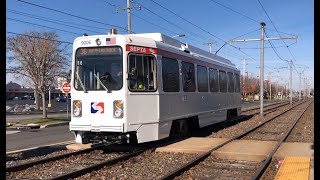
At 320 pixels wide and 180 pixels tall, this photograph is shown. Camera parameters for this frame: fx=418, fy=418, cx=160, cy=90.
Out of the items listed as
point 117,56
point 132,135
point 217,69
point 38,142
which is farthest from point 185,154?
point 217,69

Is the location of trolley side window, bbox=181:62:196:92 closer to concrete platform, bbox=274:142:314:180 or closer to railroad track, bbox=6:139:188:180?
railroad track, bbox=6:139:188:180

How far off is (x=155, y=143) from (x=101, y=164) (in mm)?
4024

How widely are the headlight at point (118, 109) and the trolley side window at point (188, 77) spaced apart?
3.60 meters

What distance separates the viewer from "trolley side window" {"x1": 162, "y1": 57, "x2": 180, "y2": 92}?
41.4ft

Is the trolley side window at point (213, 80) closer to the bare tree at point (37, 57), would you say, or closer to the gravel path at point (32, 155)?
the gravel path at point (32, 155)

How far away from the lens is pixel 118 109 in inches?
439

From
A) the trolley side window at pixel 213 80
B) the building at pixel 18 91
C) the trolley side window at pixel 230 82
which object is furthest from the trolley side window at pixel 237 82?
the building at pixel 18 91

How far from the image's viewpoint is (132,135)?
11508 millimetres

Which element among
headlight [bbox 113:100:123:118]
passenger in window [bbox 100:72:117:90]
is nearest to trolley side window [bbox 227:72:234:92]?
passenger in window [bbox 100:72:117:90]

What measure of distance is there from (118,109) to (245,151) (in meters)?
3.62

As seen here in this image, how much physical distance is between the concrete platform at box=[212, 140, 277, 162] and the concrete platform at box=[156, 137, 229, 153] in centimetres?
49

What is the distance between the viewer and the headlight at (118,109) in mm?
11109
